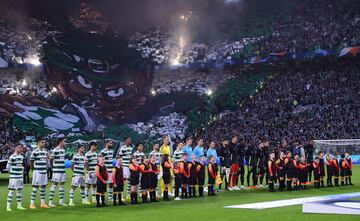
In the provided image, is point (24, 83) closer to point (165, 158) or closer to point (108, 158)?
point (108, 158)

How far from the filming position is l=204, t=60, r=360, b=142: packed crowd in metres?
50.4

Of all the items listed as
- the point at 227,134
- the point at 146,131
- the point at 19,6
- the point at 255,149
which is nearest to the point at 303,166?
the point at 255,149

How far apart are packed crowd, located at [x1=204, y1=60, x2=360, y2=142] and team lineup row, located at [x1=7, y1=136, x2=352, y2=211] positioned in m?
23.1

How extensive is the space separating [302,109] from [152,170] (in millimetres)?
35880

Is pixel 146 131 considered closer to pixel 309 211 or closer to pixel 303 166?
pixel 303 166

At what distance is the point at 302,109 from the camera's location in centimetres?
5459

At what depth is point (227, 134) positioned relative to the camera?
5334 cm

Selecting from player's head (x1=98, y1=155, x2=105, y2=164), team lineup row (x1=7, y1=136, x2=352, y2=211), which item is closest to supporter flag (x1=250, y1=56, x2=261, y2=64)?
team lineup row (x1=7, y1=136, x2=352, y2=211)

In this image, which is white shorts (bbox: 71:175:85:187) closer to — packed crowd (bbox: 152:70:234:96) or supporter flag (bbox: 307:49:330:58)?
packed crowd (bbox: 152:70:234:96)

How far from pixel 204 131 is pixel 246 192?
3146cm

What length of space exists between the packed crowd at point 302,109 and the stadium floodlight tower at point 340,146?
463 cm

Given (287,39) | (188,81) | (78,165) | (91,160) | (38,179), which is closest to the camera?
(38,179)

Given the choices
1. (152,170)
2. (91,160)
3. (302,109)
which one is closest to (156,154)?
(152,170)

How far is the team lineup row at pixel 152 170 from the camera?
64.8 feet
